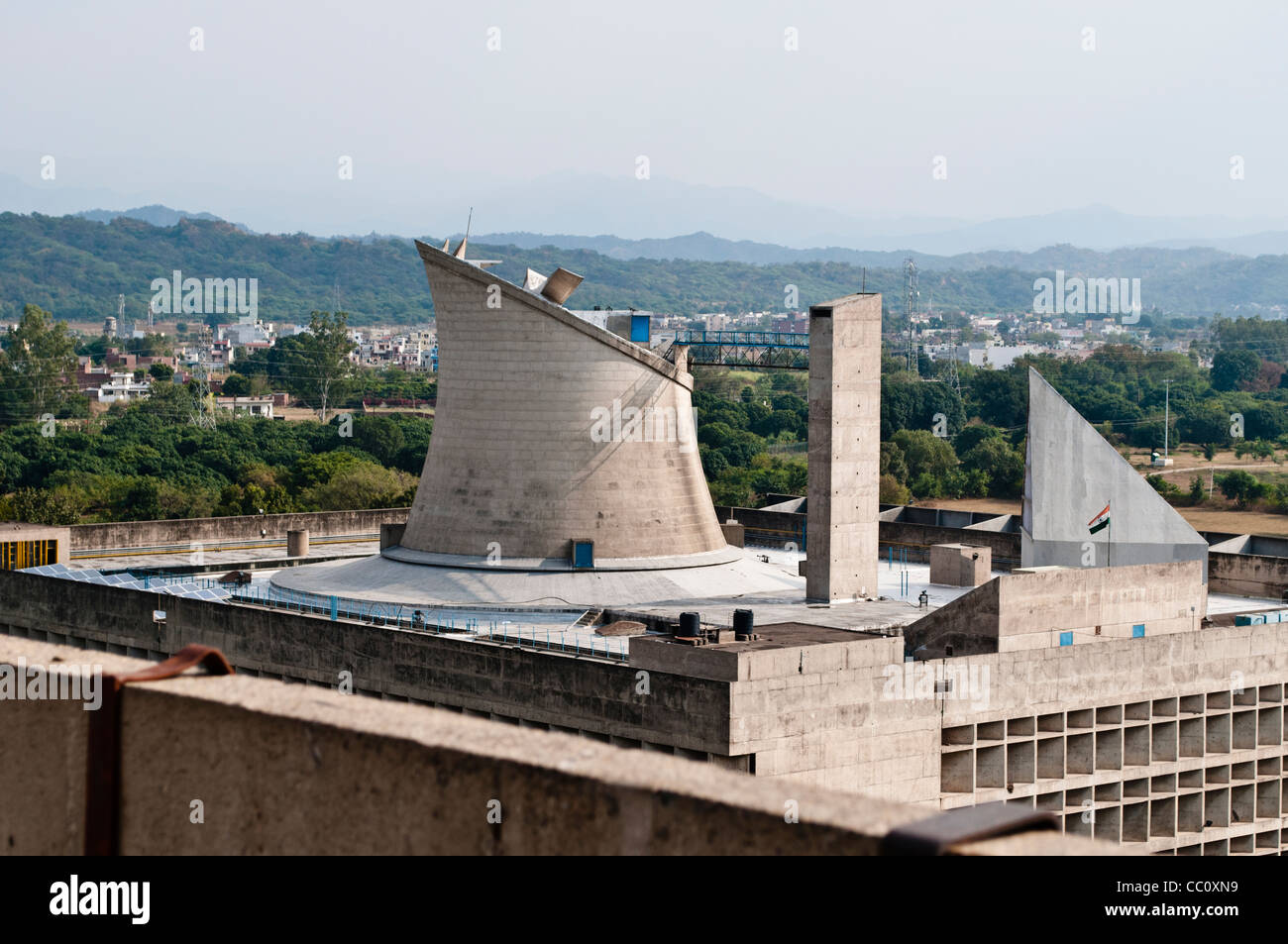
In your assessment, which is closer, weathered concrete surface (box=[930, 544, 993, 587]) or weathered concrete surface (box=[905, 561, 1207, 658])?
weathered concrete surface (box=[905, 561, 1207, 658])

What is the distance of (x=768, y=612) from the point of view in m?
48.2

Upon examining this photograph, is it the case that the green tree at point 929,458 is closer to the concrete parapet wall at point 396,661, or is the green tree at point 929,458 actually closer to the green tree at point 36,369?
the concrete parapet wall at point 396,661

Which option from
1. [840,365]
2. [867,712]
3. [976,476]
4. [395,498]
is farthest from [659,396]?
[976,476]

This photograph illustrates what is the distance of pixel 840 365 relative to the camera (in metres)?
49.1

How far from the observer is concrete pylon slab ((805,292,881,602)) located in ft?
161

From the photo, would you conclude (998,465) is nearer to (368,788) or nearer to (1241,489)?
(1241,489)

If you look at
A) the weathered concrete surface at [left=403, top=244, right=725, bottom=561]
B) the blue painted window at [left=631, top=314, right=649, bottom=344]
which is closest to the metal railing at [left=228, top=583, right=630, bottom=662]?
the weathered concrete surface at [left=403, top=244, right=725, bottom=561]

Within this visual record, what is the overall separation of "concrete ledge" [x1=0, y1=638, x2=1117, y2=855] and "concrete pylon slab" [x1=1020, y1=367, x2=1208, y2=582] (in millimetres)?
44203

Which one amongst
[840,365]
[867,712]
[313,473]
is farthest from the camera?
[313,473]

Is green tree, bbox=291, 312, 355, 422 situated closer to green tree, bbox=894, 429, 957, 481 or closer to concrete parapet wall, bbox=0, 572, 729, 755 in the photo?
green tree, bbox=894, 429, 957, 481

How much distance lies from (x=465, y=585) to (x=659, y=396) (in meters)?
9.31

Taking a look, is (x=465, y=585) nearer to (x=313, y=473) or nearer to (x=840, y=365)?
(x=840, y=365)

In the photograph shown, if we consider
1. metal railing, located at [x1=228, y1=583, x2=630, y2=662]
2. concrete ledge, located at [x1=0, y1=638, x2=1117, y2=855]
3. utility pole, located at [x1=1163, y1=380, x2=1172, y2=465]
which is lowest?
metal railing, located at [x1=228, y1=583, x2=630, y2=662]
